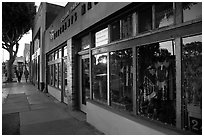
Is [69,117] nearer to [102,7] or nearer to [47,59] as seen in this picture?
[102,7]

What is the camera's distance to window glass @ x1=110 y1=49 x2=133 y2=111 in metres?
3.59

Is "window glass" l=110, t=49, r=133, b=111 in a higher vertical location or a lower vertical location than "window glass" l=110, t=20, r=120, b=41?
lower

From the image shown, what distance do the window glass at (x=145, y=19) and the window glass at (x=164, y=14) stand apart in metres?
0.15

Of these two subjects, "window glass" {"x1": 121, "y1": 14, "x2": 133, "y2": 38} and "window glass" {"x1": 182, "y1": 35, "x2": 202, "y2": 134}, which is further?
"window glass" {"x1": 121, "y1": 14, "x2": 133, "y2": 38}

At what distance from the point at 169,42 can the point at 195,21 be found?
0.50 meters

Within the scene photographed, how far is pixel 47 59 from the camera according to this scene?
11406mm

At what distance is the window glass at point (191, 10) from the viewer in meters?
2.39

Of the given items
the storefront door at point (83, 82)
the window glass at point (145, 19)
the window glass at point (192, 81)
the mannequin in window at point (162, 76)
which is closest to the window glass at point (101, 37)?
the storefront door at point (83, 82)

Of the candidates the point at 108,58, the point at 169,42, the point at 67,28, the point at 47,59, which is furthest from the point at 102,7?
the point at 47,59

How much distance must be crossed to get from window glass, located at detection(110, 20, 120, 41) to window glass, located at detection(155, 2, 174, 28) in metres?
1.09

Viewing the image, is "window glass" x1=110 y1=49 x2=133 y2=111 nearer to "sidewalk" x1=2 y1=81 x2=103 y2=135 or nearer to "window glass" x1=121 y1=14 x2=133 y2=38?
"window glass" x1=121 y1=14 x2=133 y2=38

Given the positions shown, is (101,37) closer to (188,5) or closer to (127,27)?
(127,27)

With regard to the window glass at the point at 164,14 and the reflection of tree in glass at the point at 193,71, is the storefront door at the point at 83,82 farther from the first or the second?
the reflection of tree in glass at the point at 193,71

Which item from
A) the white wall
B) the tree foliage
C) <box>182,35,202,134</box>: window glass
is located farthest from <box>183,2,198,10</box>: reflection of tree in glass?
the tree foliage
